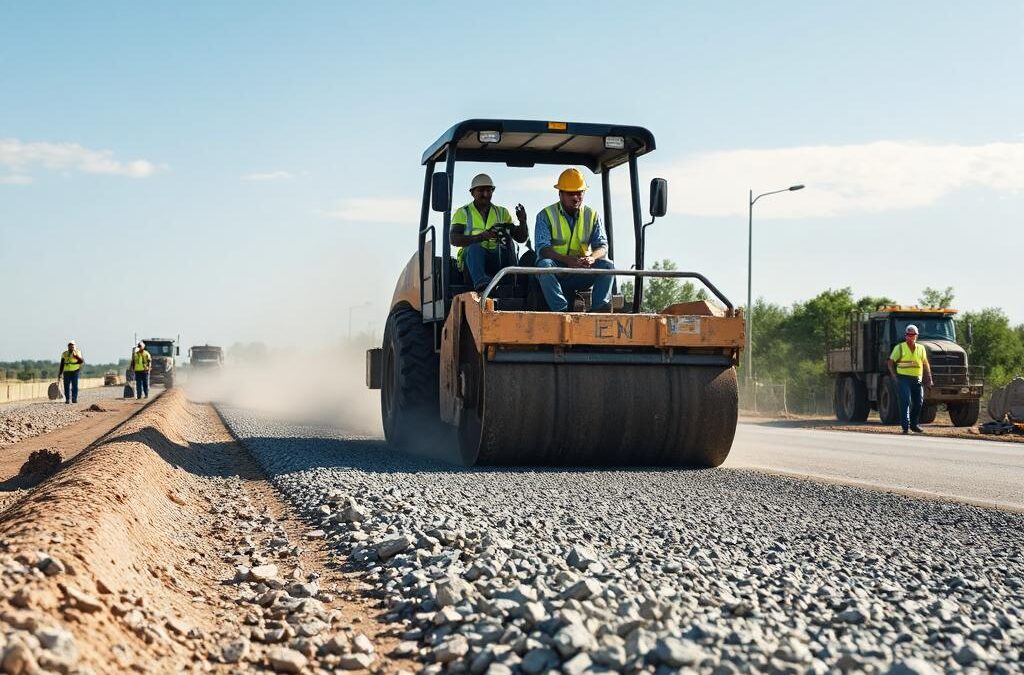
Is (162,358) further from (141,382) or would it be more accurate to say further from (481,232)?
(481,232)

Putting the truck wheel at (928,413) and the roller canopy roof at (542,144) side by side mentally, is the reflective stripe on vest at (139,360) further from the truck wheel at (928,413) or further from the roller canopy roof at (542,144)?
the roller canopy roof at (542,144)

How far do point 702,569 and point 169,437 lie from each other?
9.90 m

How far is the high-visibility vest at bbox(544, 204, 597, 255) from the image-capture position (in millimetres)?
9664

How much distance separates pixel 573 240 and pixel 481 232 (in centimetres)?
93

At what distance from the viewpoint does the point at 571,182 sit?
973 cm

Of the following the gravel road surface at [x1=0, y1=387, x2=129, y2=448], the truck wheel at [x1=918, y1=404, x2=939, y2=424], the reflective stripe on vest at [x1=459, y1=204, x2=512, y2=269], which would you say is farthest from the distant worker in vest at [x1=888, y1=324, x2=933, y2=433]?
the gravel road surface at [x1=0, y1=387, x2=129, y2=448]

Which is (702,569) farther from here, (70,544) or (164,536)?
(164,536)

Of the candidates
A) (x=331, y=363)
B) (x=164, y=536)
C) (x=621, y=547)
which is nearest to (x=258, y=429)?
(x=164, y=536)

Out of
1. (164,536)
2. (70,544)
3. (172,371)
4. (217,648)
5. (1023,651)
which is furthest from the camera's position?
(172,371)

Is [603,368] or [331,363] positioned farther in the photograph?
[331,363]

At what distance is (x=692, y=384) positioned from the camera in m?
9.02

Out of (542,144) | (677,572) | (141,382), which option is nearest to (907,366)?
(542,144)

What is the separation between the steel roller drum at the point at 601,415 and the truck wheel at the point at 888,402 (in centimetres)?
1532

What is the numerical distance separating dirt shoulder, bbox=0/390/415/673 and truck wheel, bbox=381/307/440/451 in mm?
3256
